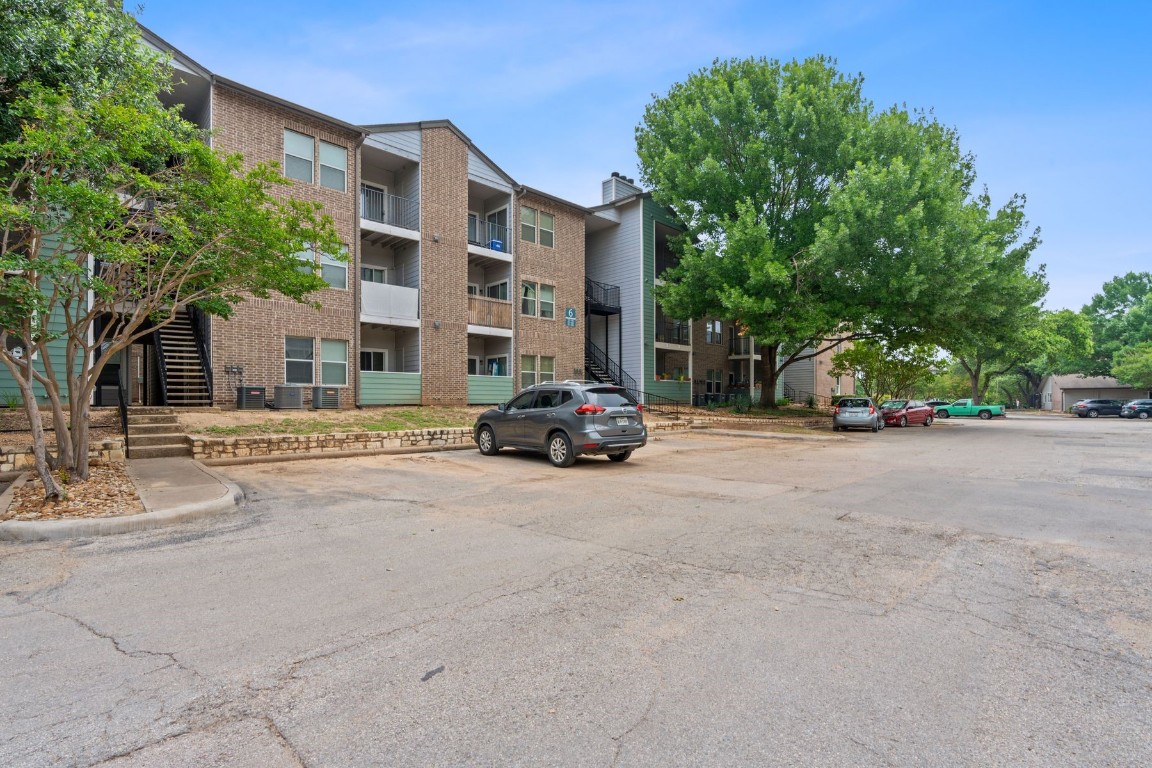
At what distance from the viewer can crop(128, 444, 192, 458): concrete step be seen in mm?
11656

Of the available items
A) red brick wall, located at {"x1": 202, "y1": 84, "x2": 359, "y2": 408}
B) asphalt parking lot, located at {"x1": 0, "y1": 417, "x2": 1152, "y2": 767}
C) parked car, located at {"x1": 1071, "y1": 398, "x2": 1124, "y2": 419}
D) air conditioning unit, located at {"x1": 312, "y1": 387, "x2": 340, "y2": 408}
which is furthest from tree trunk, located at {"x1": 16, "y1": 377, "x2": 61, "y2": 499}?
parked car, located at {"x1": 1071, "y1": 398, "x2": 1124, "y2": 419}

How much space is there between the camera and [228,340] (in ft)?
55.2

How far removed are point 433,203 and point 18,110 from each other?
14677mm

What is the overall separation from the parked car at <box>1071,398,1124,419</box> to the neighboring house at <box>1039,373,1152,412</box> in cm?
1912

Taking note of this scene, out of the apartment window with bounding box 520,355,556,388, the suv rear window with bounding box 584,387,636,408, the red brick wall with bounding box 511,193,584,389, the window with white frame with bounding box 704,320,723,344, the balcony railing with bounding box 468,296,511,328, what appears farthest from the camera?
the window with white frame with bounding box 704,320,723,344

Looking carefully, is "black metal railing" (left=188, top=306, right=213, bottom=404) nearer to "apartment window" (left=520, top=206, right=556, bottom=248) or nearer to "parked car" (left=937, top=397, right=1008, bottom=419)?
"apartment window" (left=520, top=206, right=556, bottom=248)

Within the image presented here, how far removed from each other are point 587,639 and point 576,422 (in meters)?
8.08

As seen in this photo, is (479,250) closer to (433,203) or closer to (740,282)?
(433,203)

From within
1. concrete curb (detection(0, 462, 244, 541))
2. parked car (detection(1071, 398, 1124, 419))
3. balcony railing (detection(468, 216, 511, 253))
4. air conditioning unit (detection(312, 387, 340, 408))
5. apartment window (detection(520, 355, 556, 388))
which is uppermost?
balcony railing (detection(468, 216, 511, 253))

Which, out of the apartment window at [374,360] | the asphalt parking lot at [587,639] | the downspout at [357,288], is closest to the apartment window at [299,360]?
the downspout at [357,288]

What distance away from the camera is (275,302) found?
17.7 meters

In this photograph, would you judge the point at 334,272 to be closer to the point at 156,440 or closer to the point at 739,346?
the point at 156,440

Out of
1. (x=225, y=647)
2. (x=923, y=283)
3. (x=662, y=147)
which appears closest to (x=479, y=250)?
(x=662, y=147)

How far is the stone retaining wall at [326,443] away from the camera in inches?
483
